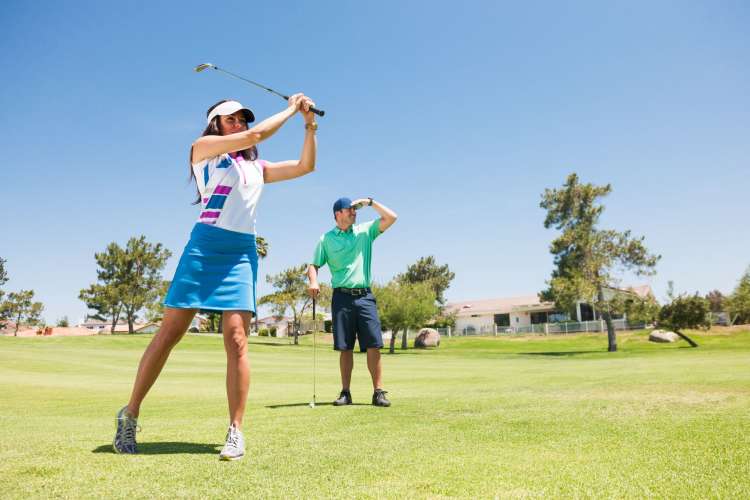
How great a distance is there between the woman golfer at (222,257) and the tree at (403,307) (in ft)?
130

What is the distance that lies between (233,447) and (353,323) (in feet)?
11.7

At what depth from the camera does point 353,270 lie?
23.2 ft

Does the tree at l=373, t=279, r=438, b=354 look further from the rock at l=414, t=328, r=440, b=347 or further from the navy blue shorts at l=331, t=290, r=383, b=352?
the navy blue shorts at l=331, t=290, r=383, b=352

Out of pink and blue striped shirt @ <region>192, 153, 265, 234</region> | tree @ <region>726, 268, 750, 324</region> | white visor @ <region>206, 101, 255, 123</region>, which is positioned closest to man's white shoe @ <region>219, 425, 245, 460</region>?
pink and blue striped shirt @ <region>192, 153, 265, 234</region>

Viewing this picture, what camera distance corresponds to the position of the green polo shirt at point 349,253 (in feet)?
23.2

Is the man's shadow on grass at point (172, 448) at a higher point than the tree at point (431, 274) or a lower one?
lower

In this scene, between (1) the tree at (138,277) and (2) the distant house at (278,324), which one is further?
(2) the distant house at (278,324)

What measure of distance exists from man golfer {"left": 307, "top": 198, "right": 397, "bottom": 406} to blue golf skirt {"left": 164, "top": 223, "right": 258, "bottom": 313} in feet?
9.36

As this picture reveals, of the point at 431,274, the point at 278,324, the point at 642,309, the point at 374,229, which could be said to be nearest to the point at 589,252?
the point at 642,309

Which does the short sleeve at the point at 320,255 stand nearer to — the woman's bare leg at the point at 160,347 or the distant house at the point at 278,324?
the woman's bare leg at the point at 160,347

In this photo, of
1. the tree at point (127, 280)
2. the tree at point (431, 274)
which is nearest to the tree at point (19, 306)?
the tree at point (127, 280)

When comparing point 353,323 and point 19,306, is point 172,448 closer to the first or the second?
point 353,323

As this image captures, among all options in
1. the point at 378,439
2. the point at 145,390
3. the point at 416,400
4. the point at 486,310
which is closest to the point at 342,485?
the point at 378,439

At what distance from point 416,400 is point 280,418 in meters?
2.12
